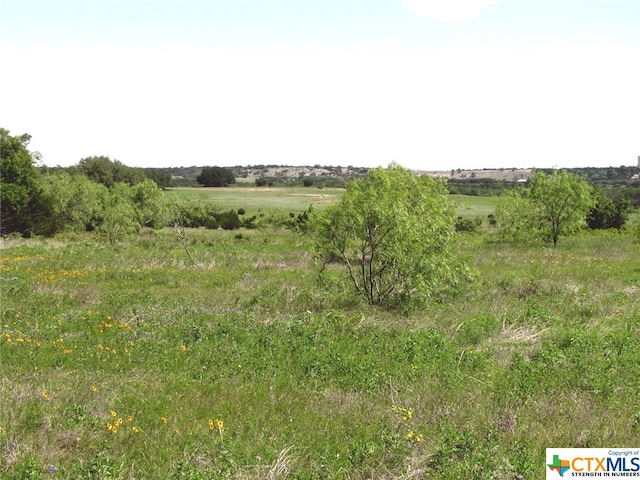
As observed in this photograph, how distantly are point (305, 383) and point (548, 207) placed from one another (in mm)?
29815

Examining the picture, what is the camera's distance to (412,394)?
721 cm

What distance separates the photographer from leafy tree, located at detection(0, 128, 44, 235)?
132 ft

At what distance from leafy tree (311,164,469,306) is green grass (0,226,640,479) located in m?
0.84

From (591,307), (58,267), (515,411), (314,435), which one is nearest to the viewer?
(314,435)

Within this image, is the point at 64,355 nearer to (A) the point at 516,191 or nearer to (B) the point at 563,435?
(B) the point at 563,435

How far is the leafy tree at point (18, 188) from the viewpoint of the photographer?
40375 millimetres

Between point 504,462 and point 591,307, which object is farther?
point 591,307

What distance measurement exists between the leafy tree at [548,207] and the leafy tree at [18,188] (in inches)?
1493

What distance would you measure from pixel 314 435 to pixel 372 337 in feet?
13.6

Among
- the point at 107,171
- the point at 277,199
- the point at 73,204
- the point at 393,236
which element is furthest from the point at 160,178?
the point at 393,236

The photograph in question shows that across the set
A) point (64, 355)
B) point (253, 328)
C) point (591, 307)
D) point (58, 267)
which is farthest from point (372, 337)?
point (58, 267)

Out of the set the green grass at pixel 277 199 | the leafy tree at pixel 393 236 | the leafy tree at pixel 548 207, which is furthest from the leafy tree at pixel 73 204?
the leafy tree at pixel 393 236

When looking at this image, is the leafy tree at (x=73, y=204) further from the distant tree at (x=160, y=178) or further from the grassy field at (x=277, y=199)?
the distant tree at (x=160, y=178)

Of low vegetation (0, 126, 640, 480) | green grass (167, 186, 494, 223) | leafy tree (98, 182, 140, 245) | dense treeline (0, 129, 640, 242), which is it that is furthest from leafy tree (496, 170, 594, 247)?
green grass (167, 186, 494, 223)
